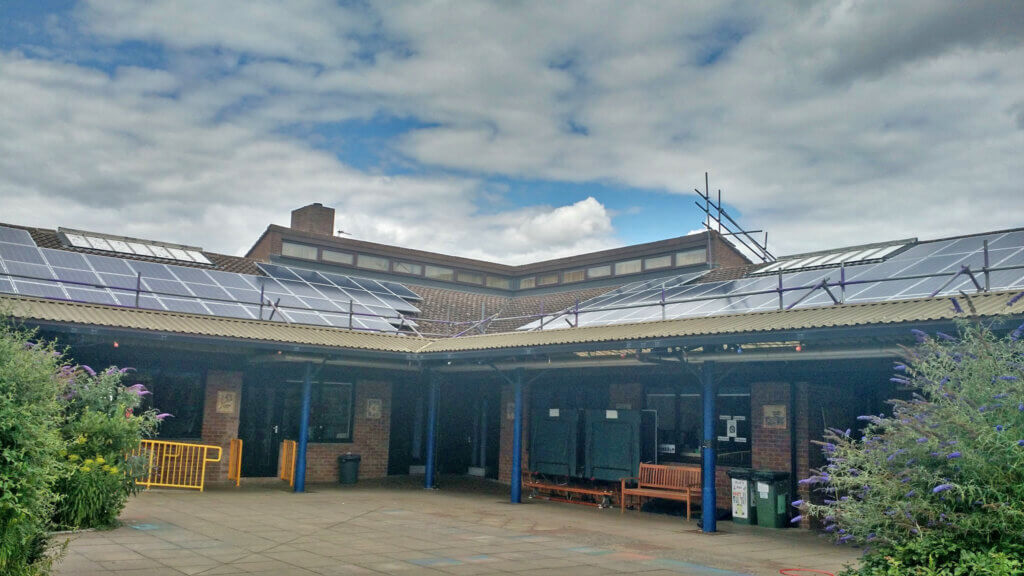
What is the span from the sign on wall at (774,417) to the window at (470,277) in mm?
15074

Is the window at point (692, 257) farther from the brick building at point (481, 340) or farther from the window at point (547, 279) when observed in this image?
the window at point (547, 279)

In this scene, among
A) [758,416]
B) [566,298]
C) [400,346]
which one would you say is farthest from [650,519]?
[566,298]

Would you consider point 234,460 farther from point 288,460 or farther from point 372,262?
point 372,262

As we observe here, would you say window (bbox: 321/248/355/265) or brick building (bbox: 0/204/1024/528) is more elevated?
window (bbox: 321/248/355/265)

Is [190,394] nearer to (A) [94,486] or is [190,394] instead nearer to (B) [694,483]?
(A) [94,486]

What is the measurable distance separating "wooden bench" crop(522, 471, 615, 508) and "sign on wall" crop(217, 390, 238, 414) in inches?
266

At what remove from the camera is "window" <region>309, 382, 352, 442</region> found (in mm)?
19578

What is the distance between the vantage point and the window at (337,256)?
2614 cm

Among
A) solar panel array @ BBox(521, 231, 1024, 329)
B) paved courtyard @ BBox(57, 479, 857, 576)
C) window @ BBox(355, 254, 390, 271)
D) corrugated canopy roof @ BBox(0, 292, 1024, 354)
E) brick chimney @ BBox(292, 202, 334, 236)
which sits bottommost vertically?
paved courtyard @ BBox(57, 479, 857, 576)

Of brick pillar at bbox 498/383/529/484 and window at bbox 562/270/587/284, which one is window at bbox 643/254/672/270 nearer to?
window at bbox 562/270/587/284

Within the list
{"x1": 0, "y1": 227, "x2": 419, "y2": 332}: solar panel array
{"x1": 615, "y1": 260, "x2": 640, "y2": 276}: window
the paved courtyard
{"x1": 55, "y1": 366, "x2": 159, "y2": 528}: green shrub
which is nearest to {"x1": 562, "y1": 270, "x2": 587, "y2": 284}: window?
{"x1": 615, "y1": 260, "x2": 640, "y2": 276}: window

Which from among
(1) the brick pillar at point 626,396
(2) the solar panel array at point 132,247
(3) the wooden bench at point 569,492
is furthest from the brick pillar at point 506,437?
(2) the solar panel array at point 132,247

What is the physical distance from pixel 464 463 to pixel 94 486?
12545 millimetres

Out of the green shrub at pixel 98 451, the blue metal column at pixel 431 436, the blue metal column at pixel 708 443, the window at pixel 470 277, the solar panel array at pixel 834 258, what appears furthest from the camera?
the window at pixel 470 277
